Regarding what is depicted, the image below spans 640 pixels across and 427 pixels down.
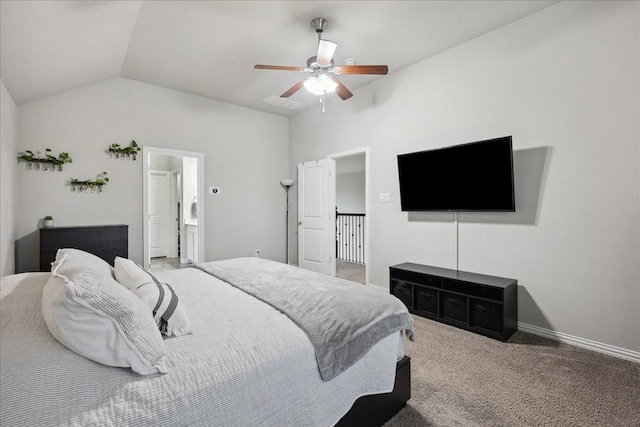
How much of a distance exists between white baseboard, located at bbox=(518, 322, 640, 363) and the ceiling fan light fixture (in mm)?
3046

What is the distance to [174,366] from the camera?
3.51ft

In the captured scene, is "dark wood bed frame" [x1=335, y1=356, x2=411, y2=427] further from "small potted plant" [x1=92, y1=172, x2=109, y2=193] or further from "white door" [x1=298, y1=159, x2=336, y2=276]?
"small potted plant" [x1=92, y1=172, x2=109, y2=193]

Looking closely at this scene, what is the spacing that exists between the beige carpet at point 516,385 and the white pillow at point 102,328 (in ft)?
4.38

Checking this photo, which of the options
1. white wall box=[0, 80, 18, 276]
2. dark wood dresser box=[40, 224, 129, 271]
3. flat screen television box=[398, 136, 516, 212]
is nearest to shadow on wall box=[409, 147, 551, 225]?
flat screen television box=[398, 136, 516, 212]

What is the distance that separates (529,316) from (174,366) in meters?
3.19

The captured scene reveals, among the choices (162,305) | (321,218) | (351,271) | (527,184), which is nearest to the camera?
(162,305)

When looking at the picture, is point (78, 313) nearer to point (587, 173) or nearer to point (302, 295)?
point (302, 295)

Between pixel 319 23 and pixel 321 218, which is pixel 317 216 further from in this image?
pixel 319 23

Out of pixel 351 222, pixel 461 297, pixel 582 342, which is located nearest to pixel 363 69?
pixel 461 297

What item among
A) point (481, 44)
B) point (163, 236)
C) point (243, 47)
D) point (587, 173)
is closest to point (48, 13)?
point (243, 47)

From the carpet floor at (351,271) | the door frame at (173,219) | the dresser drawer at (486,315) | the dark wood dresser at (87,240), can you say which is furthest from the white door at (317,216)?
the door frame at (173,219)

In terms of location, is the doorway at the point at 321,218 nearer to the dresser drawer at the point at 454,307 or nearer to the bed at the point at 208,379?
the dresser drawer at the point at 454,307

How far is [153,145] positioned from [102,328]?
409 centimetres

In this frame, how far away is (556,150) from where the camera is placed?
9.09 ft
